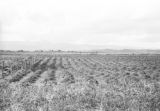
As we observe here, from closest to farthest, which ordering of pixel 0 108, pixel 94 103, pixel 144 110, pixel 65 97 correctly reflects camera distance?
pixel 144 110 → pixel 0 108 → pixel 94 103 → pixel 65 97

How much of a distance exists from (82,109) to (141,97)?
292 centimetres

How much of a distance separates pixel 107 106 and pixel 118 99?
118cm

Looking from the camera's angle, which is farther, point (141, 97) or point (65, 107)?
point (141, 97)

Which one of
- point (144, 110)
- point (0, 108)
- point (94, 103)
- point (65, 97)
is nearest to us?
point (144, 110)

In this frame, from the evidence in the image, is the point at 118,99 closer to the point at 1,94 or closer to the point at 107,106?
the point at 107,106

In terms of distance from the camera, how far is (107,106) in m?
8.14

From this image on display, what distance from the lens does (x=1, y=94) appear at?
10.0 metres

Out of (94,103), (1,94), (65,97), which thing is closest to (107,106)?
(94,103)

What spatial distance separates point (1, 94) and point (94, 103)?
4.33 metres

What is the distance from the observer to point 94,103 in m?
8.86

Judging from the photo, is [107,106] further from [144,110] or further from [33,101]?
[33,101]

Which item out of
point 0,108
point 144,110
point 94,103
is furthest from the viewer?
point 94,103

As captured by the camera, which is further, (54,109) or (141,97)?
(141,97)

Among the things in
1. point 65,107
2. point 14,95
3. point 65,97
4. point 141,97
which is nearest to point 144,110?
point 141,97
